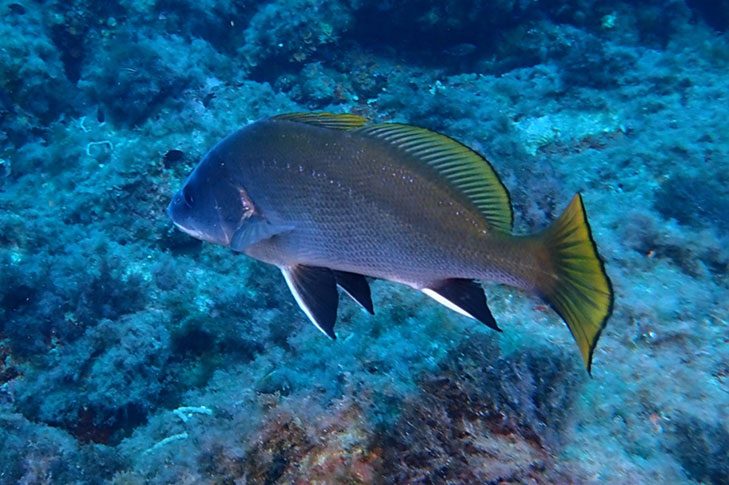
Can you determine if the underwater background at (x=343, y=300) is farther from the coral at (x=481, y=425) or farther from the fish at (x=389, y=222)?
the fish at (x=389, y=222)

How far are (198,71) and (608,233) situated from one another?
7.30 m

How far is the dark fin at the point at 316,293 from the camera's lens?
192cm

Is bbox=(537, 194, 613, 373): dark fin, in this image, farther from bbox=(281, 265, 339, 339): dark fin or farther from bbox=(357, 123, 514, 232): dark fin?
bbox=(281, 265, 339, 339): dark fin

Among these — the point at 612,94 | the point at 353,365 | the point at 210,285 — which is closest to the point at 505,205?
the point at 353,365

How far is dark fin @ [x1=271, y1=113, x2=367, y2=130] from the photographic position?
199 centimetres

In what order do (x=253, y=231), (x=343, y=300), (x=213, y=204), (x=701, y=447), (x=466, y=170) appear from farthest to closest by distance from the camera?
(x=343, y=300)
(x=701, y=447)
(x=213, y=204)
(x=253, y=231)
(x=466, y=170)

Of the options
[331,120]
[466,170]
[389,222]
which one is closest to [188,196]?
[331,120]

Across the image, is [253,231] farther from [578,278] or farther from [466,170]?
[578,278]

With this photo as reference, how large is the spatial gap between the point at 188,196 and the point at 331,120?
86 centimetres

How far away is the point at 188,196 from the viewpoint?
231 centimetres

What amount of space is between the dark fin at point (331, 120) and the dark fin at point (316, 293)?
644 mm

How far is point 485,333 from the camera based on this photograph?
281cm

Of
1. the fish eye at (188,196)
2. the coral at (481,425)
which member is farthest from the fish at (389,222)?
the coral at (481,425)

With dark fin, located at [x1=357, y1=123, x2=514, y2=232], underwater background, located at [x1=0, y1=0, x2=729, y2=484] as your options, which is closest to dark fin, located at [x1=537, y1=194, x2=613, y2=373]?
dark fin, located at [x1=357, y1=123, x2=514, y2=232]
